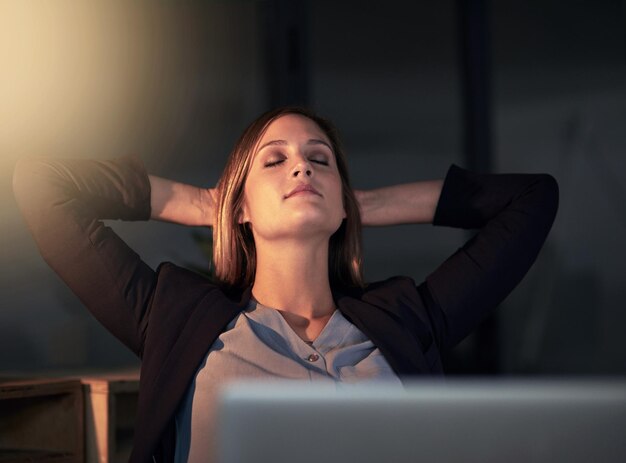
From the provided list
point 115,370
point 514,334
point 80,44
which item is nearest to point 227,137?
point 80,44

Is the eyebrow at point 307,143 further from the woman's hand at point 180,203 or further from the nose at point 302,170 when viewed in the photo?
the woman's hand at point 180,203

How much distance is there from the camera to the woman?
168 centimetres

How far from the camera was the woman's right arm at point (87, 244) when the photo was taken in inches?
69.1

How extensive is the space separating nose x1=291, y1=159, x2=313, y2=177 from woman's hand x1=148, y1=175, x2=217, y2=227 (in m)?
0.29

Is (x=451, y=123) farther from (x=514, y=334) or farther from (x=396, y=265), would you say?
(x=514, y=334)

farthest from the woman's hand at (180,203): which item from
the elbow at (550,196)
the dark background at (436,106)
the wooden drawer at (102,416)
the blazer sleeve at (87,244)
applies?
the dark background at (436,106)

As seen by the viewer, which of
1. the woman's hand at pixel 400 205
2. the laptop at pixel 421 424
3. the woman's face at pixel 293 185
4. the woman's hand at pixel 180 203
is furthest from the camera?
the woman's hand at pixel 400 205

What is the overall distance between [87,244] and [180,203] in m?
0.29

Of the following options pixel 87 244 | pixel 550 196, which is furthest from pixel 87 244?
pixel 550 196

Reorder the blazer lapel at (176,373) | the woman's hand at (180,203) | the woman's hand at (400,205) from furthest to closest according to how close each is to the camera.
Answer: the woman's hand at (400,205), the woman's hand at (180,203), the blazer lapel at (176,373)

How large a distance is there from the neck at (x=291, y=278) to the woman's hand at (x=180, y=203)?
219 mm

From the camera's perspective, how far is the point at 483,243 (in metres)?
1.95

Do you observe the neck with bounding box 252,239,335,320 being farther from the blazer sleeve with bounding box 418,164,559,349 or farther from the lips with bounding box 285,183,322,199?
the blazer sleeve with bounding box 418,164,559,349

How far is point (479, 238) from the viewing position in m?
1.98
